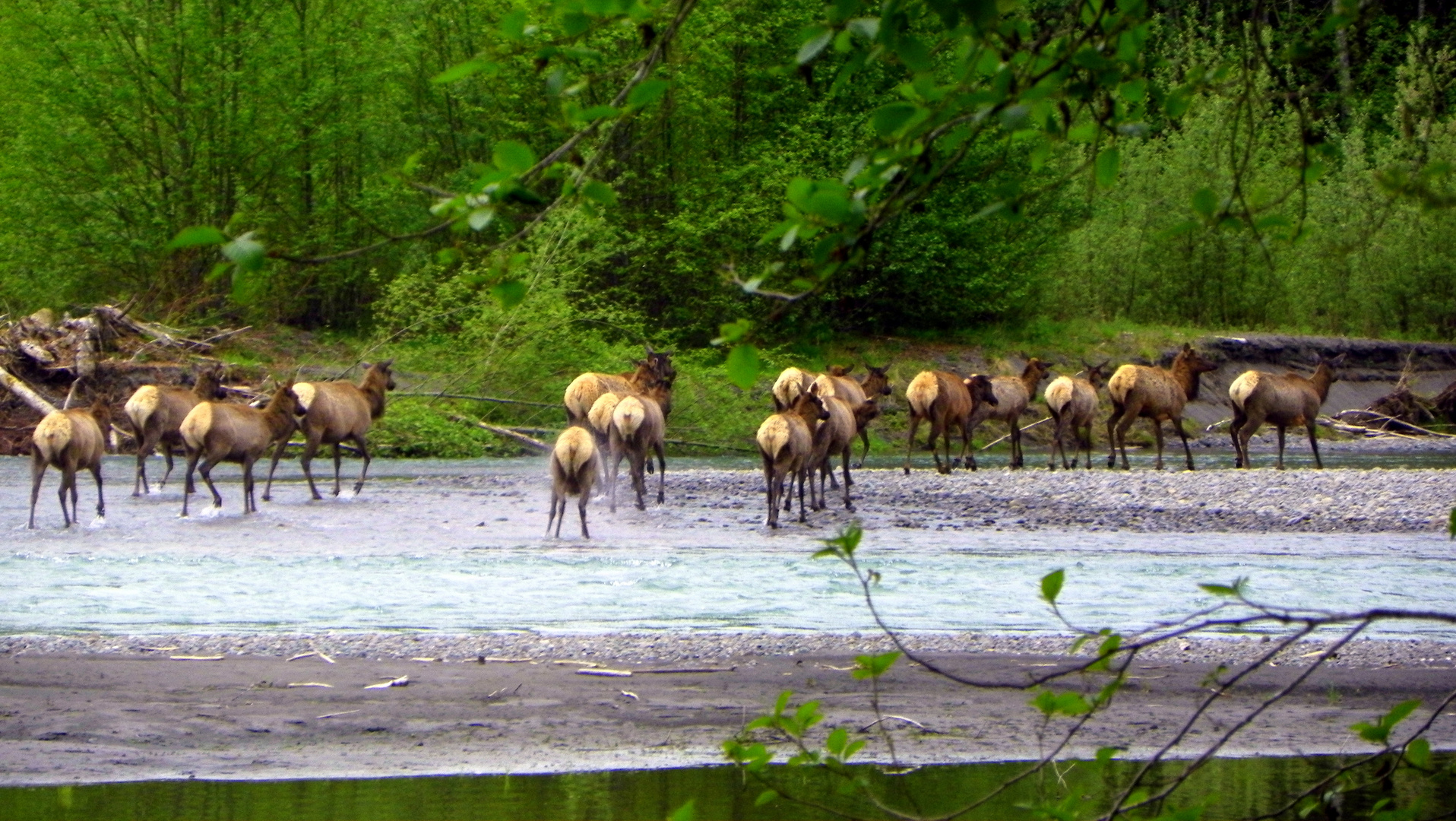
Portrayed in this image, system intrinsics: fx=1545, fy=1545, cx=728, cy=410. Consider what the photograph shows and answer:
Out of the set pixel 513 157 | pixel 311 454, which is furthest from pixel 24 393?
pixel 513 157

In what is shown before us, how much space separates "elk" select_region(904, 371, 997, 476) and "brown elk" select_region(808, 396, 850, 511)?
17.4ft

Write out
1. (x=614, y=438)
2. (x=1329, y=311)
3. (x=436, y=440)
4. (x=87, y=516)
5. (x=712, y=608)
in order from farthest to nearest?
(x=1329, y=311)
(x=436, y=440)
(x=614, y=438)
(x=87, y=516)
(x=712, y=608)

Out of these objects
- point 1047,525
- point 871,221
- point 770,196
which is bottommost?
point 1047,525

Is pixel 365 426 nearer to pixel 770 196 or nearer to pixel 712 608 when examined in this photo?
pixel 712 608

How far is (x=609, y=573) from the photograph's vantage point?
14.1m

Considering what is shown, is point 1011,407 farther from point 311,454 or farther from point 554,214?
point 311,454

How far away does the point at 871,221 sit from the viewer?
2621mm

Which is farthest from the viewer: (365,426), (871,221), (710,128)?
(710,128)

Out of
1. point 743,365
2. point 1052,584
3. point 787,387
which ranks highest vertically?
point 743,365

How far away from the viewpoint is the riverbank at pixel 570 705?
7.37 meters

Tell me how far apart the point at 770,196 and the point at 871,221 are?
118 feet

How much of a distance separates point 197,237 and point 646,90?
783 mm

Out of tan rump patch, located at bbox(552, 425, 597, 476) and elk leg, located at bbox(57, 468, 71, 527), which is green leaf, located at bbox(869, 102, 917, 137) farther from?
elk leg, located at bbox(57, 468, 71, 527)

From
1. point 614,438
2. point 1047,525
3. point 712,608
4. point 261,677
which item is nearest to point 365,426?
point 614,438
